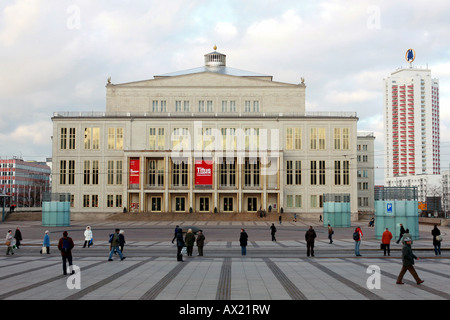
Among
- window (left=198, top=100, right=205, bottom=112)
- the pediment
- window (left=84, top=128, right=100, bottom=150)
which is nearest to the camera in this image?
window (left=84, top=128, right=100, bottom=150)

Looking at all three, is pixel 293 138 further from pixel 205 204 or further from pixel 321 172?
pixel 205 204

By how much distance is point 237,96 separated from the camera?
87625mm

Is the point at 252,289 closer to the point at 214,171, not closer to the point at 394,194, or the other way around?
the point at 394,194

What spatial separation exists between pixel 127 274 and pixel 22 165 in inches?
5892

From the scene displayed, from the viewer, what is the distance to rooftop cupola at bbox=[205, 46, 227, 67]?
104 m

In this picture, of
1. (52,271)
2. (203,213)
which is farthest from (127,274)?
(203,213)

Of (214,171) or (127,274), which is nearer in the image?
(127,274)

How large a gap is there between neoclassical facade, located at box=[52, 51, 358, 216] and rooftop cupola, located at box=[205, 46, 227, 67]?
2183 cm

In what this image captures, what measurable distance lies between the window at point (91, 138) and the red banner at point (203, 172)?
19.1m

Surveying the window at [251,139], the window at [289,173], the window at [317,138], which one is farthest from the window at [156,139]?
the window at [317,138]

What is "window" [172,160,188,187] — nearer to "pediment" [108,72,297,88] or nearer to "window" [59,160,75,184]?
"pediment" [108,72,297,88]

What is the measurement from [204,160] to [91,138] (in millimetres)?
21505

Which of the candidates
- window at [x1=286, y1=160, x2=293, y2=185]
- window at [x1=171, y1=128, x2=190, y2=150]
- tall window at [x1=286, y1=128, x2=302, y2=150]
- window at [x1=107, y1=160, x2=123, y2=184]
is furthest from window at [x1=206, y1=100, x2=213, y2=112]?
window at [x1=107, y1=160, x2=123, y2=184]
